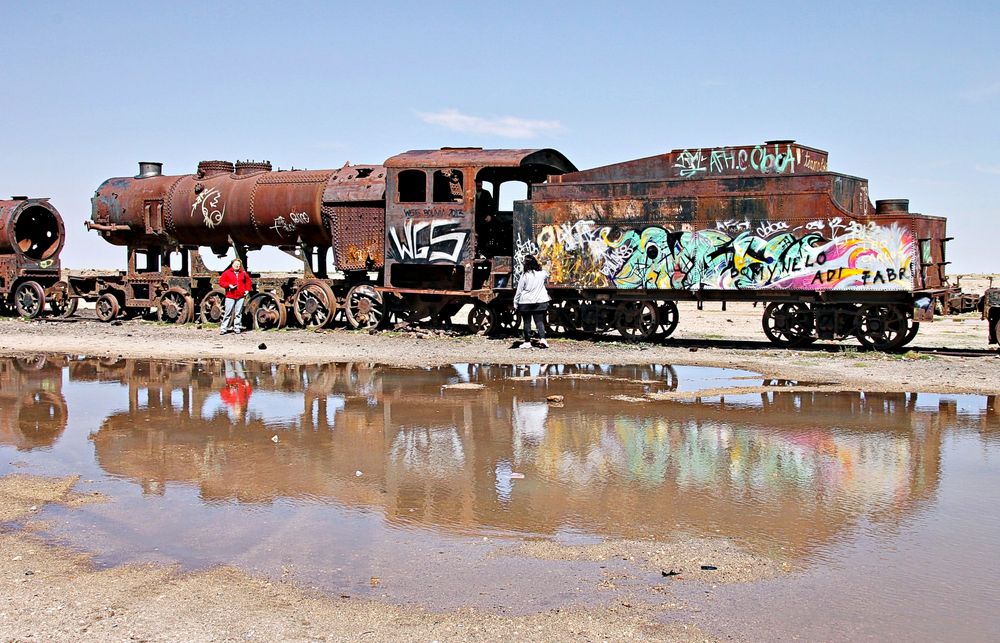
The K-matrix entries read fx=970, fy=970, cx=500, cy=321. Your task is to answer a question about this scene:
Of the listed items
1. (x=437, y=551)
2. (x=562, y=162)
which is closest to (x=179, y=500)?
(x=437, y=551)

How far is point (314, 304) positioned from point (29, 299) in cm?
978

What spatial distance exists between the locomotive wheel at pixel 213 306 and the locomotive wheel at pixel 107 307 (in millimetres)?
3038

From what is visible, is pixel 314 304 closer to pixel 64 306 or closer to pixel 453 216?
pixel 453 216

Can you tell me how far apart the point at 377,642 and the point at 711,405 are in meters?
7.21

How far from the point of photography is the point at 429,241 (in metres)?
19.6

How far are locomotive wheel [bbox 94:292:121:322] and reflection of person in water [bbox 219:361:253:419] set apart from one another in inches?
439

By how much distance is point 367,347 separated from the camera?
56.8 ft

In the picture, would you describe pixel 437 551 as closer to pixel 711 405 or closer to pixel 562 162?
pixel 711 405

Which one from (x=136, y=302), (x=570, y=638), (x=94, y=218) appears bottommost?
(x=570, y=638)

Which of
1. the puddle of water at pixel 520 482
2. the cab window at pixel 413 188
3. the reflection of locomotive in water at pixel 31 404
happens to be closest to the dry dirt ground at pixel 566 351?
the puddle of water at pixel 520 482

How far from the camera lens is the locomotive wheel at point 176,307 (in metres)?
23.4

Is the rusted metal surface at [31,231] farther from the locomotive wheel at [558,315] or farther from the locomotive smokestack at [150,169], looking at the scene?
the locomotive wheel at [558,315]

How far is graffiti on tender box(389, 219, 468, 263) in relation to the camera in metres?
19.4

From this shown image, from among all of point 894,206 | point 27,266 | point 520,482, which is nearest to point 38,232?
point 27,266
